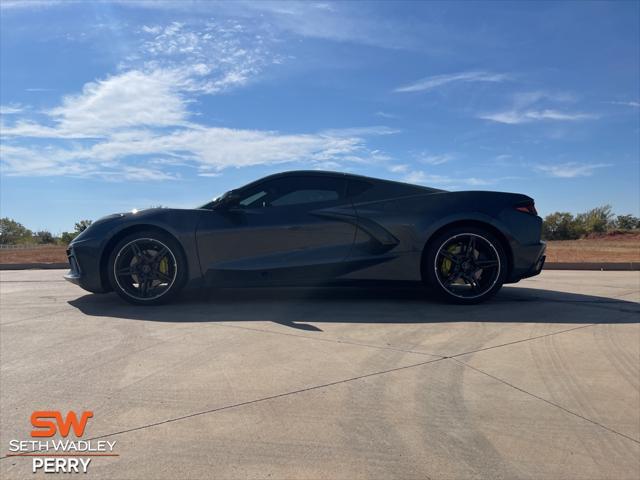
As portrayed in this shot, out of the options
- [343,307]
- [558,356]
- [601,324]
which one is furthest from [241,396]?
[601,324]

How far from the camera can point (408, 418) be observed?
1.78m

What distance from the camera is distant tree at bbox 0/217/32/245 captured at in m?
58.2

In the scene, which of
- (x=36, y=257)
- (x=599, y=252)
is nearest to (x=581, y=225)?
(x=599, y=252)

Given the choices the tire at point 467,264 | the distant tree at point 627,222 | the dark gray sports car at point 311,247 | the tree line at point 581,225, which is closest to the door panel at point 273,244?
the dark gray sports car at point 311,247

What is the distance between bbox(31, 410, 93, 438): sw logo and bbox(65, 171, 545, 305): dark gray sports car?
231 cm

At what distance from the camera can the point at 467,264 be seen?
4148 millimetres

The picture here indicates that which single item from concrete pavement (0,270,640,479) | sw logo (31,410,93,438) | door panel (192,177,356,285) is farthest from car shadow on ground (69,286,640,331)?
sw logo (31,410,93,438)

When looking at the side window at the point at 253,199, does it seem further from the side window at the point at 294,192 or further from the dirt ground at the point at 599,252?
the dirt ground at the point at 599,252

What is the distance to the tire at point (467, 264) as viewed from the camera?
13.4 ft

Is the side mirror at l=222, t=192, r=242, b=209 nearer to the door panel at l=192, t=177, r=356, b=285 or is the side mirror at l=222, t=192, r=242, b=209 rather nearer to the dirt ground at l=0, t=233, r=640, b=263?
the door panel at l=192, t=177, r=356, b=285

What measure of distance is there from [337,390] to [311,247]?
2197mm

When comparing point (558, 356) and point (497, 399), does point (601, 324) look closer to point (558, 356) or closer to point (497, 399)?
point (558, 356)

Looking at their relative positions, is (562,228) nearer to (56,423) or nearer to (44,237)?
(56,423)

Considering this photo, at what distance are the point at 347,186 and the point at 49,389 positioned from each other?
2.99 m
